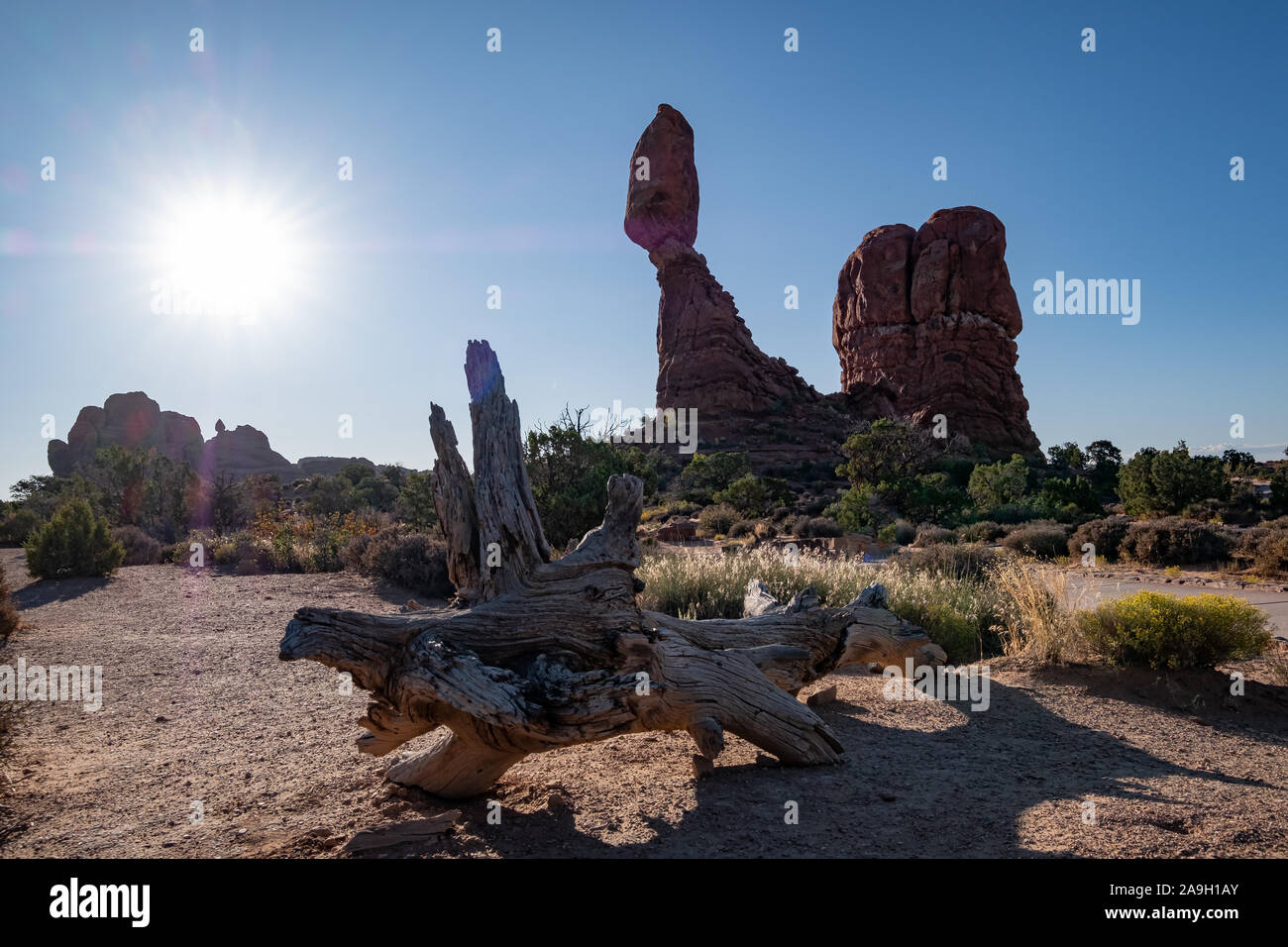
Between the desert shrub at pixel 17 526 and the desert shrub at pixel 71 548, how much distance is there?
11.1m

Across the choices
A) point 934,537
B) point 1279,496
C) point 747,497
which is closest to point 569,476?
point 934,537

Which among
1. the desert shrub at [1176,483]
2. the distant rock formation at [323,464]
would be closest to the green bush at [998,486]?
the desert shrub at [1176,483]

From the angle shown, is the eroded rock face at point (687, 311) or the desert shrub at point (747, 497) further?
the eroded rock face at point (687, 311)

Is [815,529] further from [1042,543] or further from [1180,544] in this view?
[1180,544]

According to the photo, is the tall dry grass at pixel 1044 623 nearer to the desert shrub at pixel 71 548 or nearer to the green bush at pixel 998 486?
the desert shrub at pixel 71 548

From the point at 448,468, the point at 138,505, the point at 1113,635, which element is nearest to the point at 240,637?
the point at 448,468

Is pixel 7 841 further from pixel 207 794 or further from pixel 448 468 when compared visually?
pixel 448 468

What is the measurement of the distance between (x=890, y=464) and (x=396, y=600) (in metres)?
27.6

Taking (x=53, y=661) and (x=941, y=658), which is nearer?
(x=941, y=658)

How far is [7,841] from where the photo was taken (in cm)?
364

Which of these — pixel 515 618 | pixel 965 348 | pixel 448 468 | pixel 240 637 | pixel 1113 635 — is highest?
pixel 965 348

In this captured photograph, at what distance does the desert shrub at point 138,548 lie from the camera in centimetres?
1761

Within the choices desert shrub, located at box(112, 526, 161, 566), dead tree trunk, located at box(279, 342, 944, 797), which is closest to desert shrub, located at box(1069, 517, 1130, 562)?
dead tree trunk, located at box(279, 342, 944, 797)

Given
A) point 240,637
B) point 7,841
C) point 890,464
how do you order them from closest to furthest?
point 7,841
point 240,637
point 890,464
